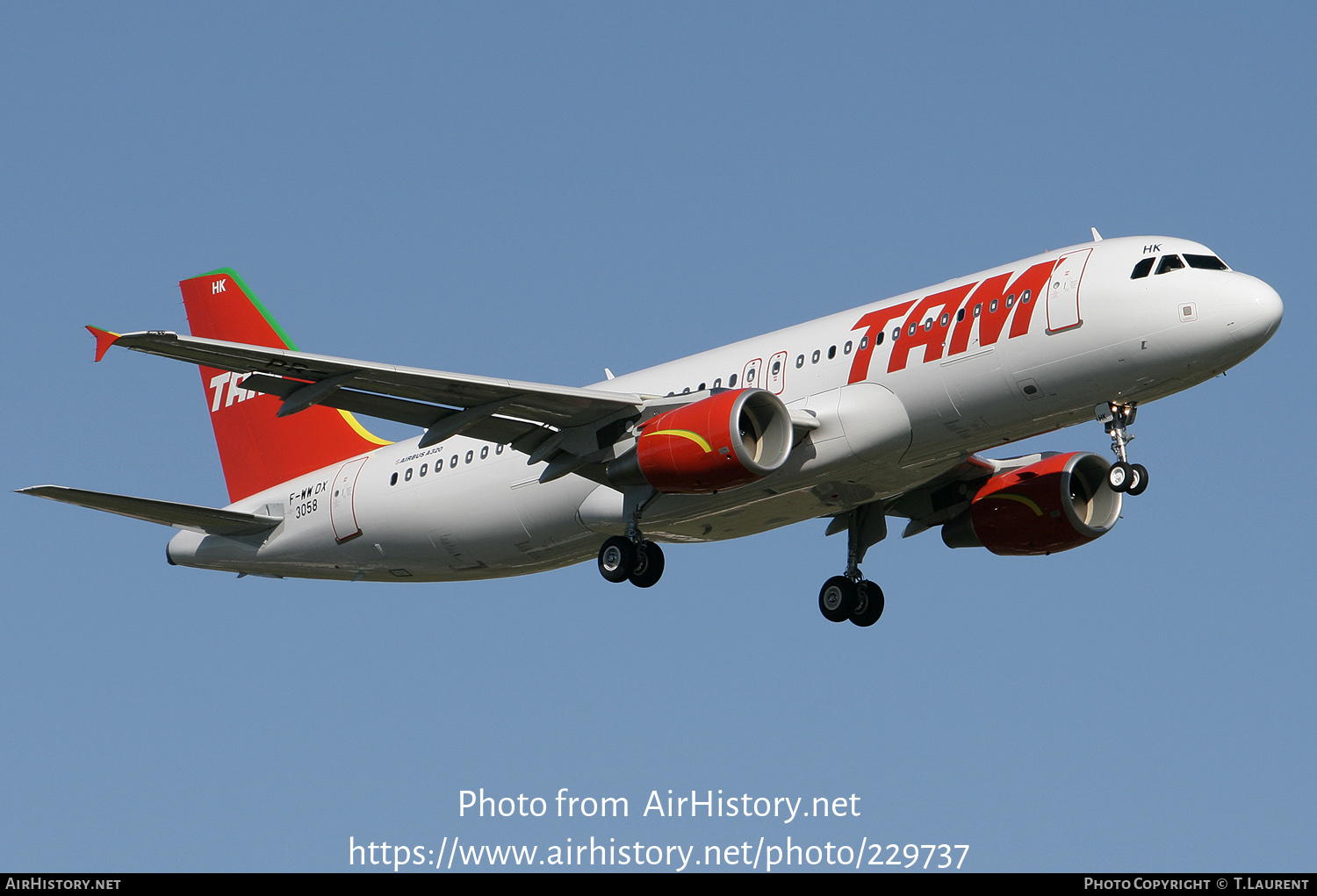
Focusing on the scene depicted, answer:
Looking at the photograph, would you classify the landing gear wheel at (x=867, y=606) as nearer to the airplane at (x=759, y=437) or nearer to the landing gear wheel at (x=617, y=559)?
the airplane at (x=759, y=437)

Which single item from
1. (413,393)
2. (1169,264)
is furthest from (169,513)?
(1169,264)

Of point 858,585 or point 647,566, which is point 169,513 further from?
point 858,585

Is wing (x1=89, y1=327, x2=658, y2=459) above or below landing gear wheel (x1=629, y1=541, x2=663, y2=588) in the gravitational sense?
above

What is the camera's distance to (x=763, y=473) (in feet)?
101

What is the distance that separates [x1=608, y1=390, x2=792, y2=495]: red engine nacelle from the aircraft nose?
7.62m

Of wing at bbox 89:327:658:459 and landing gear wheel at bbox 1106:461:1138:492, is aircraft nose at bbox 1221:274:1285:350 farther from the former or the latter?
wing at bbox 89:327:658:459

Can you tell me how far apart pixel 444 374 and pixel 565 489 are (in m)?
4.84

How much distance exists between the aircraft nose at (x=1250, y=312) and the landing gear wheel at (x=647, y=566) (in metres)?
11.3

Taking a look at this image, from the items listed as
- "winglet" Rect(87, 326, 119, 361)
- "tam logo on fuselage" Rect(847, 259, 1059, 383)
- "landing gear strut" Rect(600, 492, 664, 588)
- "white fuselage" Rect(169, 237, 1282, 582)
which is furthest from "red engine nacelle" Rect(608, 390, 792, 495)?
"winglet" Rect(87, 326, 119, 361)

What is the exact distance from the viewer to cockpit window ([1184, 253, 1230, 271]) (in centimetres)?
2941

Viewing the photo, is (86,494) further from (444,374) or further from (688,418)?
(688,418)

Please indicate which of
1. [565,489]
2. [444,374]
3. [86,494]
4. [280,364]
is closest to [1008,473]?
[565,489]

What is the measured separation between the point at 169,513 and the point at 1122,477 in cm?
1957

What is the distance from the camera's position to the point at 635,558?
3353 cm
